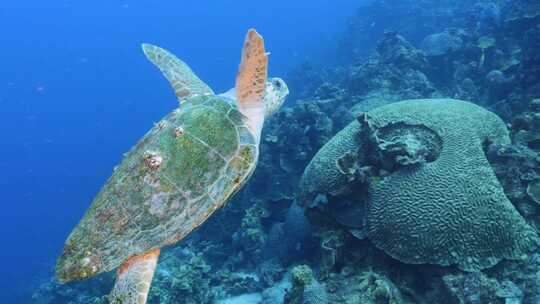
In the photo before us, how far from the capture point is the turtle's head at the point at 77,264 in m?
3.40

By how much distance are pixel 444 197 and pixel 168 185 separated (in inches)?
119

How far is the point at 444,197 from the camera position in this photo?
421cm

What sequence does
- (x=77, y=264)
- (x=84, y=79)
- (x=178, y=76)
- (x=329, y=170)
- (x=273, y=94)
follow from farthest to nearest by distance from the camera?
(x=84, y=79) < (x=178, y=76) < (x=273, y=94) < (x=329, y=170) < (x=77, y=264)

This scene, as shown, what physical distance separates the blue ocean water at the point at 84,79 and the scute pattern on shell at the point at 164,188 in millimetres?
20621

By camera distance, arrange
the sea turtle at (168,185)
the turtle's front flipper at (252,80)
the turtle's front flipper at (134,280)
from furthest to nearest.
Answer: the turtle's front flipper at (252,80) → the sea turtle at (168,185) → the turtle's front flipper at (134,280)

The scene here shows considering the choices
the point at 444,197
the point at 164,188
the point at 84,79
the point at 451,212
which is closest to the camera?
the point at 164,188

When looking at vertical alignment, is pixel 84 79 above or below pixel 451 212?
above

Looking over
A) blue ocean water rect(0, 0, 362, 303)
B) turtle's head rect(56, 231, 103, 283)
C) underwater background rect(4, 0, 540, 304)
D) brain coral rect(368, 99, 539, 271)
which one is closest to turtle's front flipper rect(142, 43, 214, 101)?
underwater background rect(4, 0, 540, 304)

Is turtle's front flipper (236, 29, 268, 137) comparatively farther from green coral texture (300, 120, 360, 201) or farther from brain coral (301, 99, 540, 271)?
brain coral (301, 99, 540, 271)

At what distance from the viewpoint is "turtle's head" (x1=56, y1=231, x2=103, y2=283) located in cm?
340

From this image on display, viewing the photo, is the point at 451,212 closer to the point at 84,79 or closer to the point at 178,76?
the point at 178,76

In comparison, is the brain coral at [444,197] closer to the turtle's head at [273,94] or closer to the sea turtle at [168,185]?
the turtle's head at [273,94]

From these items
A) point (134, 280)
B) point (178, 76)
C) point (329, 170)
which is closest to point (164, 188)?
point (134, 280)

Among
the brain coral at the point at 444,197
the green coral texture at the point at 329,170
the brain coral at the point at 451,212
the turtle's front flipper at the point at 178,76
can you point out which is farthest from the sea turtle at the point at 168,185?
the brain coral at the point at 451,212
